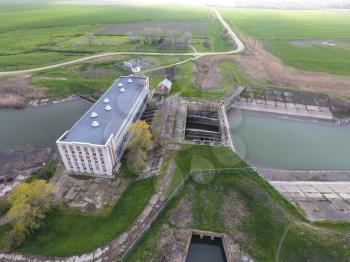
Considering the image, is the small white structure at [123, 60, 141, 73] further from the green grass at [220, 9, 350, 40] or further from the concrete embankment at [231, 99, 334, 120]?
the green grass at [220, 9, 350, 40]

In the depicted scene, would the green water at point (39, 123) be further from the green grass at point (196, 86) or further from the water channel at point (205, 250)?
the water channel at point (205, 250)

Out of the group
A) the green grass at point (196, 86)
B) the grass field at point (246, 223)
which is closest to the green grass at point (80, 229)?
the grass field at point (246, 223)

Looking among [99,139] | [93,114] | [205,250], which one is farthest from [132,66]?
[205,250]

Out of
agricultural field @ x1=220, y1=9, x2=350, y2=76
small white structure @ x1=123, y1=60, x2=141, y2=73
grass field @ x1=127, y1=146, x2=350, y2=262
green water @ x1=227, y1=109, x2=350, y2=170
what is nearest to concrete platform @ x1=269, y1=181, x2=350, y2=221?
grass field @ x1=127, y1=146, x2=350, y2=262

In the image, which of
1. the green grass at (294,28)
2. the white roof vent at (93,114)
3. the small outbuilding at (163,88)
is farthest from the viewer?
the green grass at (294,28)

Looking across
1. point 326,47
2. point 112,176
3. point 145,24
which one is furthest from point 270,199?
point 145,24

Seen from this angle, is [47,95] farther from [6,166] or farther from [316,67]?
[316,67]

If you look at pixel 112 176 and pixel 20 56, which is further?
pixel 20 56

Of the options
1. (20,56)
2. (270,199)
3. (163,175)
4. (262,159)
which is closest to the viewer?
(270,199)

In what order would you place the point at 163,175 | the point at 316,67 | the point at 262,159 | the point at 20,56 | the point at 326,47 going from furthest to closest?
the point at 326,47
the point at 20,56
the point at 316,67
the point at 262,159
the point at 163,175
